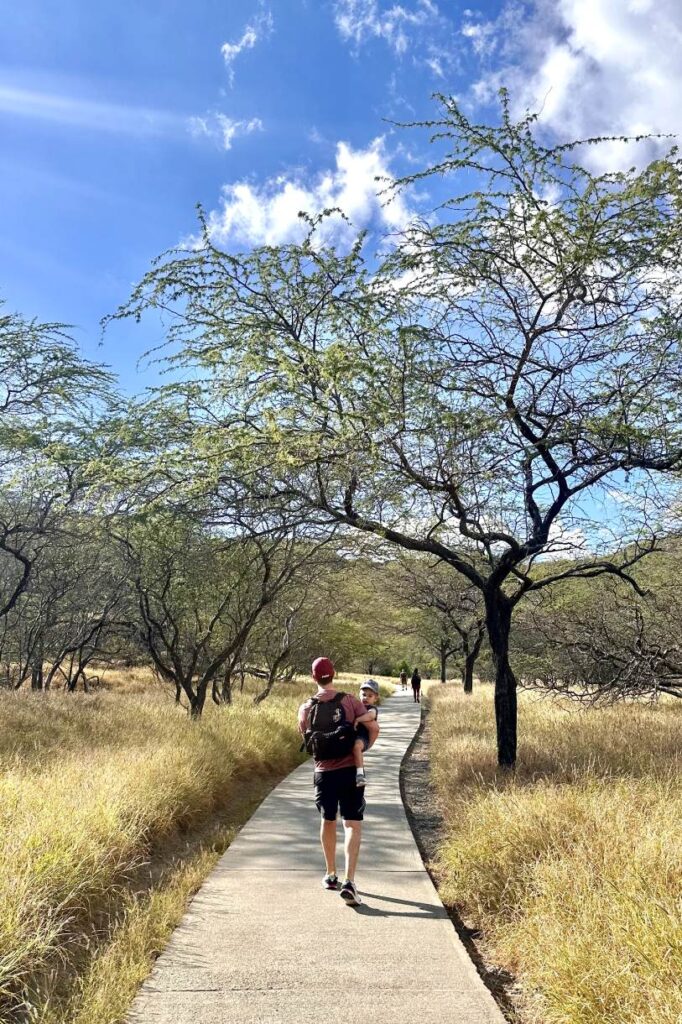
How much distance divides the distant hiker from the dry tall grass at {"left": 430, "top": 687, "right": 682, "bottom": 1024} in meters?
0.99

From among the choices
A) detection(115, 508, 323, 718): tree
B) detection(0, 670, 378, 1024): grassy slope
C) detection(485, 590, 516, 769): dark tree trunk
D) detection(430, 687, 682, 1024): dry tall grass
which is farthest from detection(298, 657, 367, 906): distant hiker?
detection(115, 508, 323, 718): tree

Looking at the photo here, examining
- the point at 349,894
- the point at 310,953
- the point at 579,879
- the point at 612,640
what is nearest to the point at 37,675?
the point at 612,640

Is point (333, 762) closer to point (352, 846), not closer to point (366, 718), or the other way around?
point (366, 718)

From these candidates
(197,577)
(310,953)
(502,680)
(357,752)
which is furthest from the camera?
(197,577)

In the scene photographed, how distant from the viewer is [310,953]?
4.27 m

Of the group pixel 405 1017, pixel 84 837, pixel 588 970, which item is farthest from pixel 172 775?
pixel 588 970

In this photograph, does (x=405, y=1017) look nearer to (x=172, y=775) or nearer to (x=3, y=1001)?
(x=3, y=1001)

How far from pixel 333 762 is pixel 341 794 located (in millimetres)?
269

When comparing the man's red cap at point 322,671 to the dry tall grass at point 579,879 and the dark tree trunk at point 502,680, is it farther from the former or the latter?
the dark tree trunk at point 502,680

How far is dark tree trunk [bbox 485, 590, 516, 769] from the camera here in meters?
9.41

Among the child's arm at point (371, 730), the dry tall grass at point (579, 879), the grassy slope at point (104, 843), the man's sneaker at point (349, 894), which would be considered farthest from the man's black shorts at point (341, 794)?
the grassy slope at point (104, 843)

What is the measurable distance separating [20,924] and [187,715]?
10.6 meters

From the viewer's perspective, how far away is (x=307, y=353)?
23.7 ft

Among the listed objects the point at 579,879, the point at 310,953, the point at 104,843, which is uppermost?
the point at 579,879
